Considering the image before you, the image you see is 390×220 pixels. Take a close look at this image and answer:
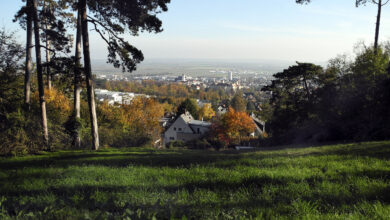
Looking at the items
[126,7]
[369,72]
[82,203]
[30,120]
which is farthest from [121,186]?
[369,72]

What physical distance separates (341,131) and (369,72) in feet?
16.0

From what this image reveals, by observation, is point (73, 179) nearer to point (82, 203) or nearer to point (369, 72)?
point (82, 203)

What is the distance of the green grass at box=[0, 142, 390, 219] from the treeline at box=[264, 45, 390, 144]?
1282 centimetres

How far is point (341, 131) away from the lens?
19781mm

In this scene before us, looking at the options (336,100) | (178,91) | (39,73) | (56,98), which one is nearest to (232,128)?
(336,100)

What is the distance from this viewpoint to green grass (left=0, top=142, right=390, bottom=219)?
3039mm

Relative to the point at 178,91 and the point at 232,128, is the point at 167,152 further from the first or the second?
the point at 178,91

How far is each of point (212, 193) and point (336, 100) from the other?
70.9 ft

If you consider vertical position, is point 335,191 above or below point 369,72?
below

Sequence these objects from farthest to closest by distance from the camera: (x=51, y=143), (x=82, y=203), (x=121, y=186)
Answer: (x=51, y=143)
(x=121, y=186)
(x=82, y=203)

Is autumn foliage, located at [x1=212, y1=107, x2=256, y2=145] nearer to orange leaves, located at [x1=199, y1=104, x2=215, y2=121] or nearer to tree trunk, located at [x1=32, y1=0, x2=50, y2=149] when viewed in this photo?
orange leaves, located at [x1=199, y1=104, x2=215, y2=121]

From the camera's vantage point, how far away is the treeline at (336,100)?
19.1 meters

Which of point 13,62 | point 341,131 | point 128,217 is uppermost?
point 13,62

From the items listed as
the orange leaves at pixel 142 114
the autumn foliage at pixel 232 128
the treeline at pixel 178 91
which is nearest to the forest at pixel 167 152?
the orange leaves at pixel 142 114
